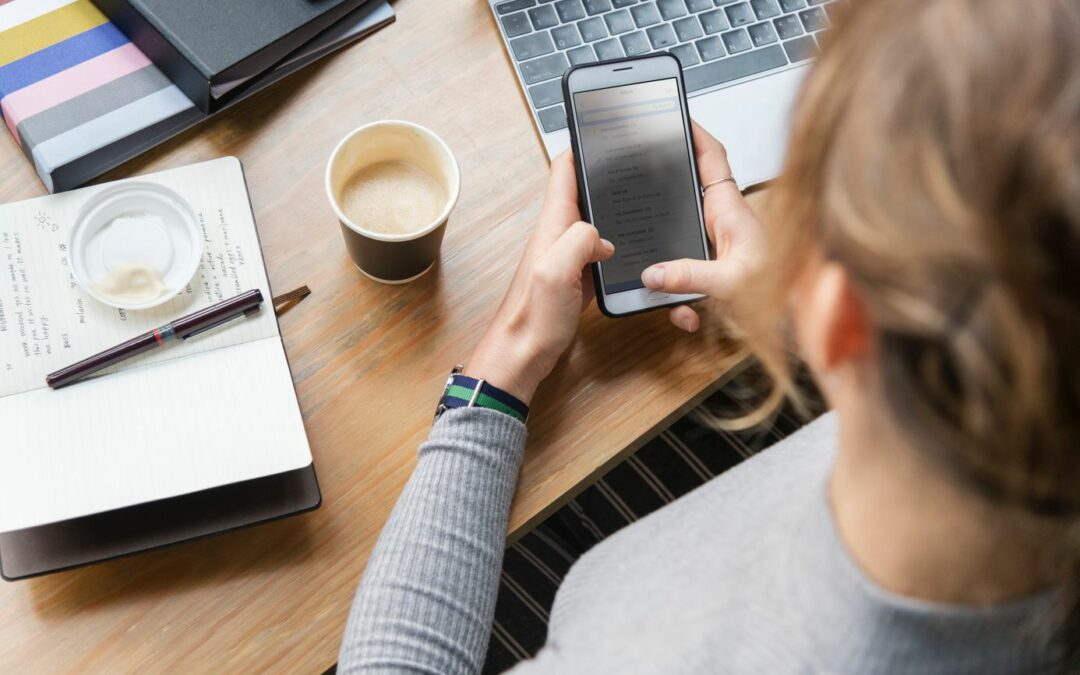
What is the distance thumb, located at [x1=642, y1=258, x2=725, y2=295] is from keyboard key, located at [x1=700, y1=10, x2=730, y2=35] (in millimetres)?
250

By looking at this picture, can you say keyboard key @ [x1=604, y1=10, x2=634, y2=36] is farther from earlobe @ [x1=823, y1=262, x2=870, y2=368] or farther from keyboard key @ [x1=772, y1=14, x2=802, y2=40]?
earlobe @ [x1=823, y1=262, x2=870, y2=368]

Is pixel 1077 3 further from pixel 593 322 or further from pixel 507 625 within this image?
pixel 507 625

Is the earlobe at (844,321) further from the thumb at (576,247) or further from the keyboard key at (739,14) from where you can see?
the keyboard key at (739,14)

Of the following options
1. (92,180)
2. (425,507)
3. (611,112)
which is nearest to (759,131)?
(611,112)

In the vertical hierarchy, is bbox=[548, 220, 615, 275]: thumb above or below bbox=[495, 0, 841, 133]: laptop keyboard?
below

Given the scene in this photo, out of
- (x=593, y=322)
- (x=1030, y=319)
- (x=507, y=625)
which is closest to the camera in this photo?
(x=1030, y=319)

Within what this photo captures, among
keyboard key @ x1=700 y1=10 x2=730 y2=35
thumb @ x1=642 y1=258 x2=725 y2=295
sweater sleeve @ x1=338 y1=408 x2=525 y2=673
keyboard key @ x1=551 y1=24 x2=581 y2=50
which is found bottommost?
sweater sleeve @ x1=338 y1=408 x2=525 y2=673

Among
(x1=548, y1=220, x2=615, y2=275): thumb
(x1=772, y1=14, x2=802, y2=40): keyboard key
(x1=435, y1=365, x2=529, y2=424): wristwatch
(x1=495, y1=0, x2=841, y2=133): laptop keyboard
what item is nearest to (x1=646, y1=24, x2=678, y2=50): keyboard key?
(x1=495, y1=0, x2=841, y2=133): laptop keyboard

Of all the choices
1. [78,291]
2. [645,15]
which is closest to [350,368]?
[78,291]

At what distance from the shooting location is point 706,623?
0.48 meters

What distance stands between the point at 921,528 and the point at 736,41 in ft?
1.73

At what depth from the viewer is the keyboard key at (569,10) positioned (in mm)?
752

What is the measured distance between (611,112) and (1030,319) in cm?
46

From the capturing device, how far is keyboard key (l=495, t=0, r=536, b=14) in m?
0.75
